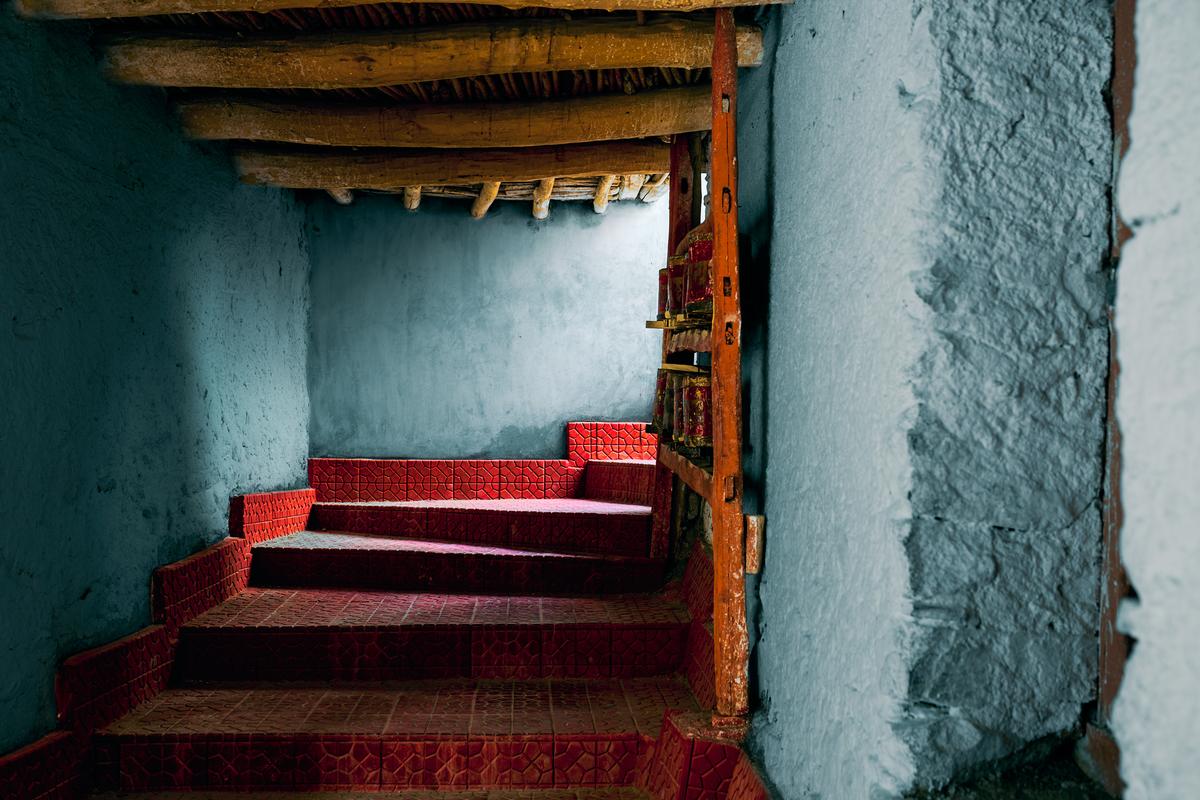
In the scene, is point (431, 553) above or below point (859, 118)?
below

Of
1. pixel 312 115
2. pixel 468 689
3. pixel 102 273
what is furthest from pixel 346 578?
pixel 312 115

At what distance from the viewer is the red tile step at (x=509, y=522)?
4.17 m

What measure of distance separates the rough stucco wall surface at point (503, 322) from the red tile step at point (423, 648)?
2099 millimetres

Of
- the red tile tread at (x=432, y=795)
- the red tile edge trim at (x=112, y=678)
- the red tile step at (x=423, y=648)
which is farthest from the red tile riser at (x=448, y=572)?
the red tile tread at (x=432, y=795)

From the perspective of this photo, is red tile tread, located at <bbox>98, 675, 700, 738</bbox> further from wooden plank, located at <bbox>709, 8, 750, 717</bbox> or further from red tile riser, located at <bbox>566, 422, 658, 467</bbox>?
red tile riser, located at <bbox>566, 422, 658, 467</bbox>

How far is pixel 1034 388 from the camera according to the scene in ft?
4.49

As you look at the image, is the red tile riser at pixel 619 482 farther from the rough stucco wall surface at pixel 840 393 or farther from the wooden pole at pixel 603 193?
the rough stucco wall surface at pixel 840 393

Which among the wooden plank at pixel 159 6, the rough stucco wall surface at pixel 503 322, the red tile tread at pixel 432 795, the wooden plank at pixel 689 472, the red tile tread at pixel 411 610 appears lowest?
the red tile tread at pixel 432 795

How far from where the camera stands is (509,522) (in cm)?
430

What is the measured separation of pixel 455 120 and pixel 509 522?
6.37 ft

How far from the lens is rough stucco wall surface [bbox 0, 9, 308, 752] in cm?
235

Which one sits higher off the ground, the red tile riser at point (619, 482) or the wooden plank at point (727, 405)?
the wooden plank at point (727, 405)

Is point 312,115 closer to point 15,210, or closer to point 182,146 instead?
point 182,146

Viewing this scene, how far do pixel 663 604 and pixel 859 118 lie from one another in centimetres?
244
